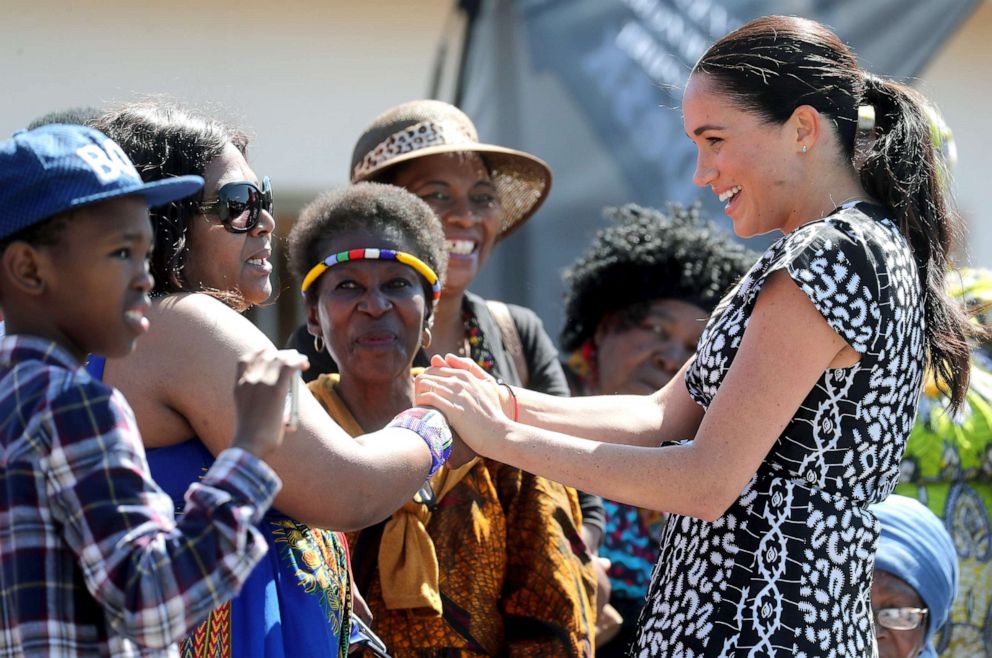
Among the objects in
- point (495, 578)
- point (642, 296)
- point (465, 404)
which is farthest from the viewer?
point (642, 296)

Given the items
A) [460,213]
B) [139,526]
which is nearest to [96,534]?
[139,526]

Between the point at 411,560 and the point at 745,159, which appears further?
the point at 411,560

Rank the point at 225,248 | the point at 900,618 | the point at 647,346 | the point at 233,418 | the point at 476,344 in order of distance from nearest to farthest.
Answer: the point at 233,418 < the point at 225,248 < the point at 900,618 < the point at 476,344 < the point at 647,346

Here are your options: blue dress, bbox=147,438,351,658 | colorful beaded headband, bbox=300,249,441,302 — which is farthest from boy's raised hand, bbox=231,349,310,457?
colorful beaded headband, bbox=300,249,441,302

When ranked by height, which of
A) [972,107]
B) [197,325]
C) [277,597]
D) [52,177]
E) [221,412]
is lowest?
[277,597]

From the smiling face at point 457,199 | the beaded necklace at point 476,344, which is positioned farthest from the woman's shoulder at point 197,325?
the smiling face at point 457,199

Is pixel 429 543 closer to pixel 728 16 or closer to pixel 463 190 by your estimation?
pixel 463 190

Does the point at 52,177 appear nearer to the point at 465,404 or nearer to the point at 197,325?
the point at 197,325

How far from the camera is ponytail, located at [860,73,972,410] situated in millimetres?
2512

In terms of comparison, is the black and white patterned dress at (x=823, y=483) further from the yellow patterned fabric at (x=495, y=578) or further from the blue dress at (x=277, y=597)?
the blue dress at (x=277, y=597)

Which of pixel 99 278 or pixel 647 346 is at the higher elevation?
pixel 647 346

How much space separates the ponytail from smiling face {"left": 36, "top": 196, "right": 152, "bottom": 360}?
1521 mm

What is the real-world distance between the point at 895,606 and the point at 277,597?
6.14 ft

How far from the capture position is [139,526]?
1574 mm
